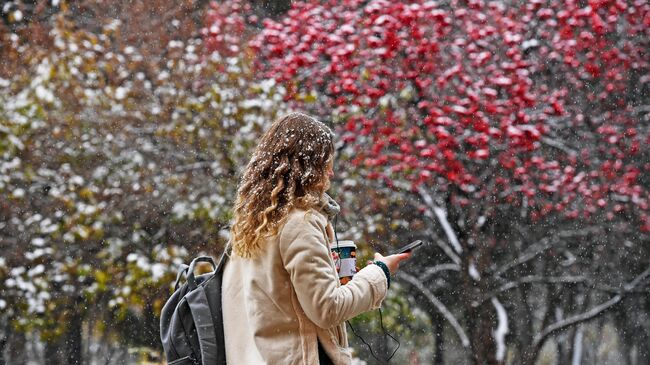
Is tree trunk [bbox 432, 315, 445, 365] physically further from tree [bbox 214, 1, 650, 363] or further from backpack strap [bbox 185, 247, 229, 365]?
backpack strap [bbox 185, 247, 229, 365]

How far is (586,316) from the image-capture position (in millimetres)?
5680

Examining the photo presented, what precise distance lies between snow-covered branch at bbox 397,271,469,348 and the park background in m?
0.01

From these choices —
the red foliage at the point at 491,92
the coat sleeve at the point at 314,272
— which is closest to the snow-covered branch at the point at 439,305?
the red foliage at the point at 491,92

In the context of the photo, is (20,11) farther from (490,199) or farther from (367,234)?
(490,199)

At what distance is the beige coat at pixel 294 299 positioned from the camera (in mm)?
1802

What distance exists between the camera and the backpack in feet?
6.37

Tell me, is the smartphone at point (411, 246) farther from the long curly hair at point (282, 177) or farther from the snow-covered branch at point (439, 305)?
the snow-covered branch at point (439, 305)

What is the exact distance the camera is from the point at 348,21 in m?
5.75

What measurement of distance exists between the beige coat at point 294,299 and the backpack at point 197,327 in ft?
0.08

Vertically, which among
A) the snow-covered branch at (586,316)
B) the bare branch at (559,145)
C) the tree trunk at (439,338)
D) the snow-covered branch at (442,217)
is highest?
the bare branch at (559,145)

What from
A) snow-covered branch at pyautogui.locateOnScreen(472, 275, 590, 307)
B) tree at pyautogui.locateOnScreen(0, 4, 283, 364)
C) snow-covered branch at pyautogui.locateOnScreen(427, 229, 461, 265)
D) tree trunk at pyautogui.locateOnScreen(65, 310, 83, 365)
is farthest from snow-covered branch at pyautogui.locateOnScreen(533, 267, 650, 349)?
tree trunk at pyautogui.locateOnScreen(65, 310, 83, 365)

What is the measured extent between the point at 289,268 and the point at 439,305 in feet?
13.1

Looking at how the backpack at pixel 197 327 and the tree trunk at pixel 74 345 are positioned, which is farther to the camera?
the tree trunk at pixel 74 345

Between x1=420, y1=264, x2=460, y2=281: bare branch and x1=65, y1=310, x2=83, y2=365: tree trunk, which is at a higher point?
x1=420, y1=264, x2=460, y2=281: bare branch
